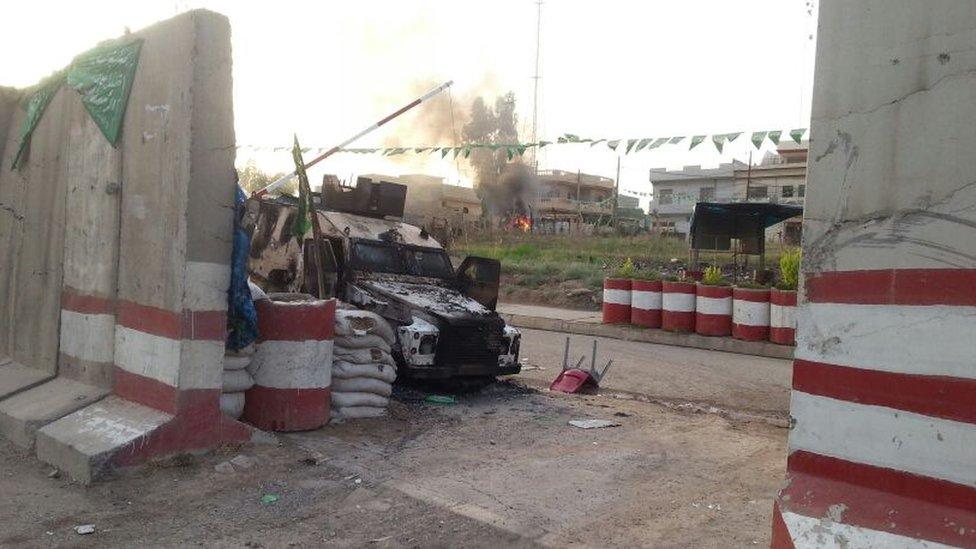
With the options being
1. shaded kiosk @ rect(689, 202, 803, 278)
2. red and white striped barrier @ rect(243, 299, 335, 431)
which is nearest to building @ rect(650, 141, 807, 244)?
shaded kiosk @ rect(689, 202, 803, 278)

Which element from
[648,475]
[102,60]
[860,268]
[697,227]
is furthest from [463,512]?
[697,227]

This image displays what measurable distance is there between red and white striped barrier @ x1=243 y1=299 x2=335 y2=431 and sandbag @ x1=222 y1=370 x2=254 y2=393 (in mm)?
156

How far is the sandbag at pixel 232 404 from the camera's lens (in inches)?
219

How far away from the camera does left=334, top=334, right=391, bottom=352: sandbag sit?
6457 millimetres

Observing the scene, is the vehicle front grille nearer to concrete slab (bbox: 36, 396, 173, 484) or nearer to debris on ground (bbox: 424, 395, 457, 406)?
debris on ground (bbox: 424, 395, 457, 406)

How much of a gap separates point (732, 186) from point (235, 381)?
55.9 meters

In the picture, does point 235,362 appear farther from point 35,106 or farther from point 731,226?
point 731,226

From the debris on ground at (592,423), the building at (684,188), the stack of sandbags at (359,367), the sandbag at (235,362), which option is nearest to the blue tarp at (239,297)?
the sandbag at (235,362)

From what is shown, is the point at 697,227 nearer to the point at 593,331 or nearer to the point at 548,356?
the point at 593,331

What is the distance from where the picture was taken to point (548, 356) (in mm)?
12047

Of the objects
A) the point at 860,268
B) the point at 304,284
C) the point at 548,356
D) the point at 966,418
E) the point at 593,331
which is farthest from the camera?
the point at 593,331

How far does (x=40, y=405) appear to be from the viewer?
19.3 ft

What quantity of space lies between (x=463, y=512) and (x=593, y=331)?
11.5 metres

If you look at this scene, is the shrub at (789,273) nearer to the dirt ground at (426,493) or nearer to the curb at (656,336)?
the curb at (656,336)
